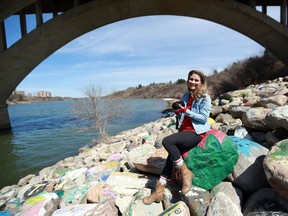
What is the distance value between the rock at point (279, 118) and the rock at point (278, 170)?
0.65 meters

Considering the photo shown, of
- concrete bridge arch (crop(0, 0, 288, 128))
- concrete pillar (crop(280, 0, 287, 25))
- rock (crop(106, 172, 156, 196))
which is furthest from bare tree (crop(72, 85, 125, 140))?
concrete pillar (crop(280, 0, 287, 25))

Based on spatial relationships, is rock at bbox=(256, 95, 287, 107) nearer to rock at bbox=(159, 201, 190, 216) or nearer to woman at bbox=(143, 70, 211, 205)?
woman at bbox=(143, 70, 211, 205)

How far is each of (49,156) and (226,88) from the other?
11858 mm

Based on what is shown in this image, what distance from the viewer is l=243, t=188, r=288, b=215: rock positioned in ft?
6.28

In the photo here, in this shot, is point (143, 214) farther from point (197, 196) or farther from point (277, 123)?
point (277, 123)

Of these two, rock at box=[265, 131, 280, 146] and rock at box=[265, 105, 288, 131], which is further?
rock at box=[265, 131, 280, 146]

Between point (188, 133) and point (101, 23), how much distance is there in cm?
1269

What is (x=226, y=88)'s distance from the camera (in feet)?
51.9

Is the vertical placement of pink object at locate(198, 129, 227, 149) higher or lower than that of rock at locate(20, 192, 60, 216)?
higher

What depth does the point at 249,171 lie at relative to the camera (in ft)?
7.67

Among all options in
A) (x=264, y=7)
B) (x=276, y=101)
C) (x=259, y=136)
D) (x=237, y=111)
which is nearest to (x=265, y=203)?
(x=259, y=136)

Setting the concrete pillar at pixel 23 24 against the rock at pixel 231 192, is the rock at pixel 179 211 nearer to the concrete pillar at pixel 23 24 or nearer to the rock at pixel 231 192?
the rock at pixel 231 192

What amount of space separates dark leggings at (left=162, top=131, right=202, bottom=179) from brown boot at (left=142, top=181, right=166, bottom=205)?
126 mm

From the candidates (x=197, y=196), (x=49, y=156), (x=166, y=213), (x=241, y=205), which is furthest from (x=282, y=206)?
(x=49, y=156)
